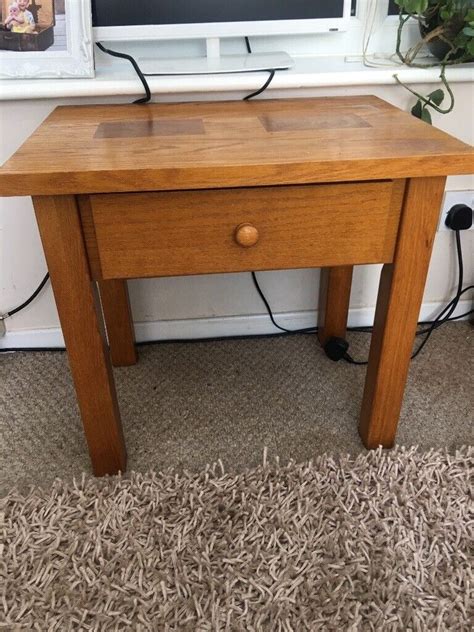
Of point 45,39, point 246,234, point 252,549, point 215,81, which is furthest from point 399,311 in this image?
point 45,39

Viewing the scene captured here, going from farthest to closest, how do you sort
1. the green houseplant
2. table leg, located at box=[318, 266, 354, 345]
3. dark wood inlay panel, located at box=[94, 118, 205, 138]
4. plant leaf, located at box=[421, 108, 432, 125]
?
table leg, located at box=[318, 266, 354, 345]
plant leaf, located at box=[421, 108, 432, 125]
the green houseplant
dark wood inlay panel, located at box=[94, 118, 205, 138]

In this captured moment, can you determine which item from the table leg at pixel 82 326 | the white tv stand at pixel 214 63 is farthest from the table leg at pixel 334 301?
the table leg at pixel 82 326

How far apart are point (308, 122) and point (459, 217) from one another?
0.49 meters

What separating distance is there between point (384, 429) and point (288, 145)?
0.50 metres

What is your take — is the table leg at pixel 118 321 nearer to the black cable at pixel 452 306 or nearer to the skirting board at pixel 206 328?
the skirting board at pixel 206 328

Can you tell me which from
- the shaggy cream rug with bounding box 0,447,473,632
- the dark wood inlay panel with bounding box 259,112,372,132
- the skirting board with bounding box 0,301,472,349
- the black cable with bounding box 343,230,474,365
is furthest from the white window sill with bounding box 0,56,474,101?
the shaggy cream rug with bounding box 0,447,473,632

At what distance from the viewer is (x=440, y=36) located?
984 millimetres

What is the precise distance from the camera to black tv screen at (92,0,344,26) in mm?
937

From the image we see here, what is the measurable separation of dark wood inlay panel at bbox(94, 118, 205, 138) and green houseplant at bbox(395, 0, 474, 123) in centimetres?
43

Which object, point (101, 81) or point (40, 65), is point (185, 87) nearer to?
point (101, 81)

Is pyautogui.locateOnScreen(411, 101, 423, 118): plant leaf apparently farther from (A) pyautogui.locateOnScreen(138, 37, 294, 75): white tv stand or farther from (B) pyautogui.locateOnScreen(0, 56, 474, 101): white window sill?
(A) pyautogui.locateOnScreen(138, 37, 294, 75): white tv stand

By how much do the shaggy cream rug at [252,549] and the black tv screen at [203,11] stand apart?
2.51 ft

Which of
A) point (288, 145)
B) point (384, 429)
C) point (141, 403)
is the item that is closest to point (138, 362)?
point (141, 403)

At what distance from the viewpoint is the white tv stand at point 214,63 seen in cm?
96
